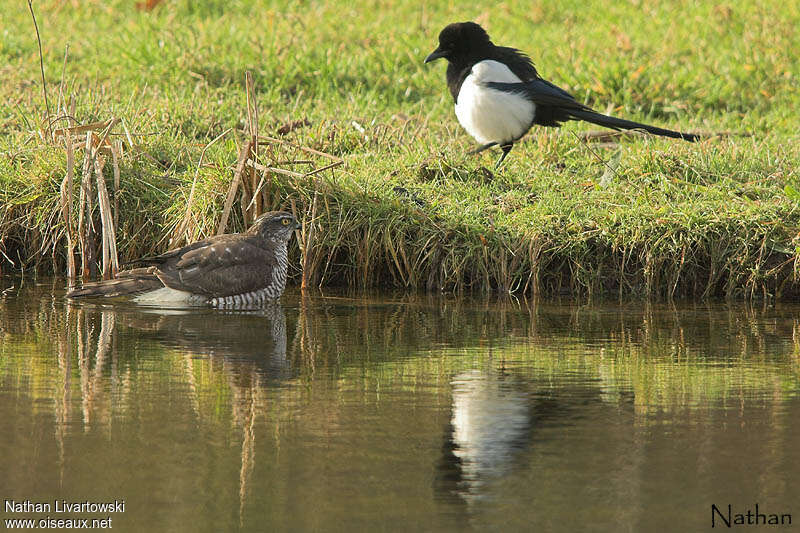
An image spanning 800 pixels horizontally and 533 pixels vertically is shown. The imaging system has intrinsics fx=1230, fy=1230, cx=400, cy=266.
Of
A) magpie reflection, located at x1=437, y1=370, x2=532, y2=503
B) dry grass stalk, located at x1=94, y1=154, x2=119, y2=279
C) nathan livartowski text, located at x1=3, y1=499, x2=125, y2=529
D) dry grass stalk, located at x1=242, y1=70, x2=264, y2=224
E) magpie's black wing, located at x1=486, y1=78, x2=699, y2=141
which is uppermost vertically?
magpie's black wing, located at x1=486, y1=78, x2=699, y2=141

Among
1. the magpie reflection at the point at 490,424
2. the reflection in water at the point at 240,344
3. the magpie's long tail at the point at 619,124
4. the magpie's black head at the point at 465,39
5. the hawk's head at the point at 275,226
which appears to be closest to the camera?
the magpie reflection at the point at 490,424

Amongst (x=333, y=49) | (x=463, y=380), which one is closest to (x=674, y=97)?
(x=333, y=49)

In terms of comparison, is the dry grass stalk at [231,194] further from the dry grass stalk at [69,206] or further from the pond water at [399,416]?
the dry grass stalk at [69,206]

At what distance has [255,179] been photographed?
791 centimetres

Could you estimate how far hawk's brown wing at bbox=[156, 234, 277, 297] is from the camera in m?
7.23

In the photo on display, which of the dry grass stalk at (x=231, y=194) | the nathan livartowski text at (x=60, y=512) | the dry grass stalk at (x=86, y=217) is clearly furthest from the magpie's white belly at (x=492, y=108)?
the nathan livartowski text at (x=60, y=512)

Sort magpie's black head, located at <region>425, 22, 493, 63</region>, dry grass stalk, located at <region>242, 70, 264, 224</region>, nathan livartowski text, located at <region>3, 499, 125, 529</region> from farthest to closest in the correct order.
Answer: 1. magpie's black head, located at <region>425, 22, 493, 63</region>
2. dry grass stalk, located at <region>242, 70, 264, 224</region>
3. nathan livartowski text, located at <region>3, 499, 125, 529</region>

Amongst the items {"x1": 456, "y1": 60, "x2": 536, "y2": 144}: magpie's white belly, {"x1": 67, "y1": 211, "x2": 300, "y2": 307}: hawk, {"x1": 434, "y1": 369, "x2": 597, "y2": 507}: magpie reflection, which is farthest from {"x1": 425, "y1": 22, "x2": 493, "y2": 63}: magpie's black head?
{"x1": 434, "y1": 369, "x2": 597, "y2": 507}: magpie reflection

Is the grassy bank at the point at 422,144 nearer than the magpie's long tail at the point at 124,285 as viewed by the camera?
No

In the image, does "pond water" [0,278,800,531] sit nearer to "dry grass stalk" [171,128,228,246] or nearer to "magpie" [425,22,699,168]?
"dry grass stalk" [171,128,228,246]

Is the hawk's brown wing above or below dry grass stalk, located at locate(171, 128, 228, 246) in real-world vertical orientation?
below

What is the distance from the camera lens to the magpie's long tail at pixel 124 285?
7199mm

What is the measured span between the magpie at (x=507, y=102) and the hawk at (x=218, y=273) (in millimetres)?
2431

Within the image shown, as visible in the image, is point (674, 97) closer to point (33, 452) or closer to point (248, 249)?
point (248, 249)
